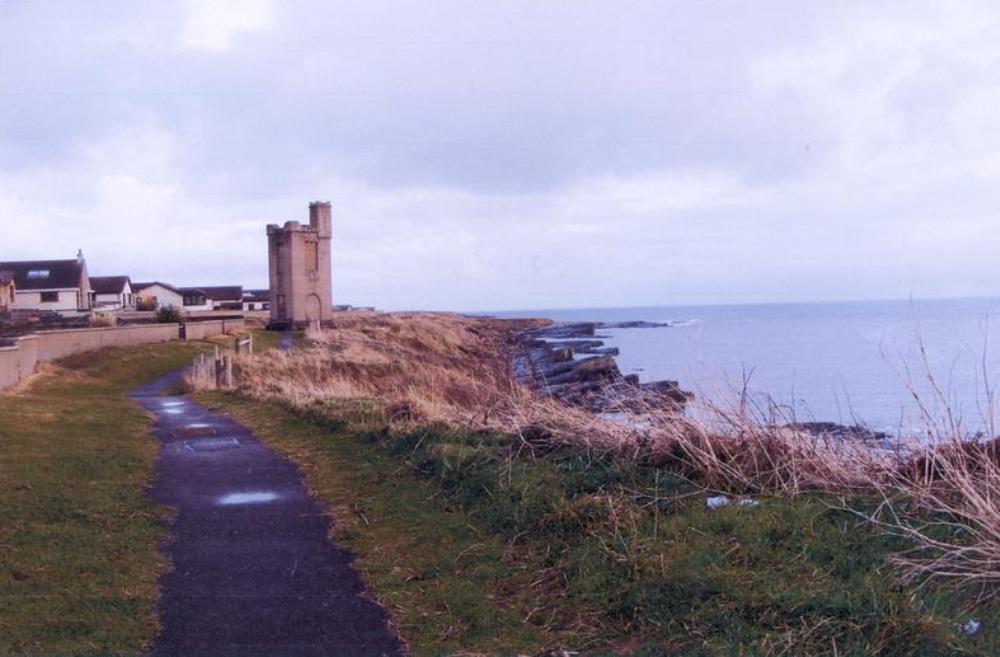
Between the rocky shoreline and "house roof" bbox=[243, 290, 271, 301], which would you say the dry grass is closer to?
the rocky shoreline

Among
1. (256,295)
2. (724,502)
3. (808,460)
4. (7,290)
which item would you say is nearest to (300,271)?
(7,290)

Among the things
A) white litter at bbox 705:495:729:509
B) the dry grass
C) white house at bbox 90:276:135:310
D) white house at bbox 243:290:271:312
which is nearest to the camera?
the dry grass

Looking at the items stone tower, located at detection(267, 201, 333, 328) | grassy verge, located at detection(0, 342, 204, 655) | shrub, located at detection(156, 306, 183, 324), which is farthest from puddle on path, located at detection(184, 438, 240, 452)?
Answer: stone tower, located at detection(267, 201, 333, 328)

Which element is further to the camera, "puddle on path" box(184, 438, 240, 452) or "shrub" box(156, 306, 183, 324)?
"shrub" box(156, 306, 183, 324)

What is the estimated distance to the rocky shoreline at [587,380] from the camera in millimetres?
10305

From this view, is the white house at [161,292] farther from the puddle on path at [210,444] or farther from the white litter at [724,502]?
the white litter at [724,502]

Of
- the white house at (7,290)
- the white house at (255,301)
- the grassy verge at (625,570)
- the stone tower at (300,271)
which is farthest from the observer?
the white house at (255,301)

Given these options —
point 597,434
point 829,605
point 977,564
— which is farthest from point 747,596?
point 597,434

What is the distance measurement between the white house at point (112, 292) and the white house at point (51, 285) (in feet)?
35.7

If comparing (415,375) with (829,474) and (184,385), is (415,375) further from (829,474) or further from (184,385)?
(829,474)

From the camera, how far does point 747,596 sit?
547cm

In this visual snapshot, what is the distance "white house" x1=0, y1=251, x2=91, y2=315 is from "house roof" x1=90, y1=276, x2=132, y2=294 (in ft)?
41.5

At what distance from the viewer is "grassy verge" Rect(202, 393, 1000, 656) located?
5.07 metres

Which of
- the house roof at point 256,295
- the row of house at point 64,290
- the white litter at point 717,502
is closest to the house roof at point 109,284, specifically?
the row of house at point 64,290
